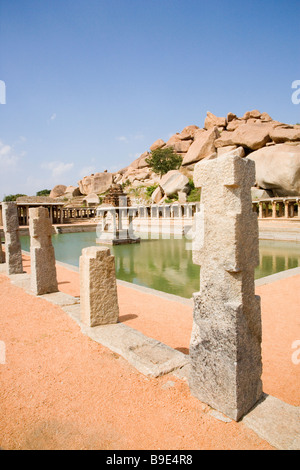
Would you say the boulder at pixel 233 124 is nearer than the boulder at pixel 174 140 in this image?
Yes

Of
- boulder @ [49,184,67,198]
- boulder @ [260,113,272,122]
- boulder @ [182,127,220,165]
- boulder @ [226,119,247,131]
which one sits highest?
boulder @ [260,113,272,122]

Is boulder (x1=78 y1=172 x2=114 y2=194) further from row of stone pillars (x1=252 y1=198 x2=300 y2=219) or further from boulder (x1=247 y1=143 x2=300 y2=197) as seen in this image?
row of stone pillars (x1=252 y1=198 x2=300 y2=219)

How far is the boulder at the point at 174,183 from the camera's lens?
35.4 m

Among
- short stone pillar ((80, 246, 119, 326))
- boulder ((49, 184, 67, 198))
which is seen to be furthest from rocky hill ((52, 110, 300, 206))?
short stone pillar ((80, 246, 119, 326))

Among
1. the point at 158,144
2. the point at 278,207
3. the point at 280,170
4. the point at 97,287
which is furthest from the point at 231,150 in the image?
the point at 97,287

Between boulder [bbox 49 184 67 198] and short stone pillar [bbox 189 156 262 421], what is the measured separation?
59.7 metres

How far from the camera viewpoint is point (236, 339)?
7.60 ft

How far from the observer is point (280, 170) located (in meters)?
25.2

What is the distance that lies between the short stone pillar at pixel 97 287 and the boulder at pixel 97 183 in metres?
48.1

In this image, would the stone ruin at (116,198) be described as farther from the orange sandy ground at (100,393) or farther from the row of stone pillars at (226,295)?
the row of stone pillars at (226,295)

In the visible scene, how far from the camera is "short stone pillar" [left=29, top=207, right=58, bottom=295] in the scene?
20.5 ft

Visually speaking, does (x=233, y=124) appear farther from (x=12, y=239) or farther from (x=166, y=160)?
(x=12, y=239)

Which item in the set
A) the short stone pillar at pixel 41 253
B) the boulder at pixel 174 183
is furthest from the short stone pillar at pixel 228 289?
the boulder at pixel 174 183
